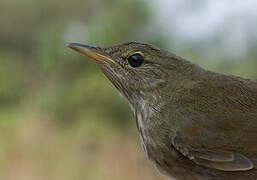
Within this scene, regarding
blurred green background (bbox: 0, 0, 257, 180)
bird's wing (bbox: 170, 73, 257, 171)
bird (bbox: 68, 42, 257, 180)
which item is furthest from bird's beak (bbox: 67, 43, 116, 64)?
blurred green background (bbox: 0, 0, 257, 180)

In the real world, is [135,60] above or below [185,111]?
above

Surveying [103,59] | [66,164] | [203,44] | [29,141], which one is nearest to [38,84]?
[29,141]

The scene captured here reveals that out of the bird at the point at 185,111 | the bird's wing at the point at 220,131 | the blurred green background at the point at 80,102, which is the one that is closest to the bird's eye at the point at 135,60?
the bird at the point at 185,111

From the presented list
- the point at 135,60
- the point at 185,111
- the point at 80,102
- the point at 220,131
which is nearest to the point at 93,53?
the point at 135,60

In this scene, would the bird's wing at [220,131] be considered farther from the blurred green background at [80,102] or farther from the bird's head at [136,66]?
the blurred green background at [80,102]

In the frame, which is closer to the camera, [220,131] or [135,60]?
[220,131]

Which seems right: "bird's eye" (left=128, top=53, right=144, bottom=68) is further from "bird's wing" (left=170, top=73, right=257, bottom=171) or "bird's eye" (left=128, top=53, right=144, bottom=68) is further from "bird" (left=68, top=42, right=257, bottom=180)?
"bird's wing" (left=170, top=73, right=257, bottom=171)

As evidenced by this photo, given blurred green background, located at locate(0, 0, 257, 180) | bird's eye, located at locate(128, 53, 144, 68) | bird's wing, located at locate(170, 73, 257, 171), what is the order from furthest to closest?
blurred green background, located at locate(0, 0, 257, 180) < bird's eye, located at locate(128, 53, 144, 68) < bird's wing, located at locate(170, 73, 257, 171)

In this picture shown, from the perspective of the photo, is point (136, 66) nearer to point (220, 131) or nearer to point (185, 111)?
point (185, 111)
